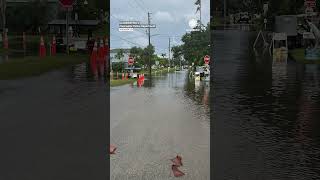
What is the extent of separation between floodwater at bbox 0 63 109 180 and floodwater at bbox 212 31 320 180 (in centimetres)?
168

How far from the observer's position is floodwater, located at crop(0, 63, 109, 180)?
6.91 metres

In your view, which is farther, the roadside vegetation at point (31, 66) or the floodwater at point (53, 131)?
the roadside vegetation at point (31, 66)

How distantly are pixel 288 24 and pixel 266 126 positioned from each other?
2872cm

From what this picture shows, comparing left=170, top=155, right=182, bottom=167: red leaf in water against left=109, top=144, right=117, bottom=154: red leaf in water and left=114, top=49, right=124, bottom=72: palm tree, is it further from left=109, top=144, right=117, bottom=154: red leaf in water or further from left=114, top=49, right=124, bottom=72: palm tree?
left=114, top=49, right=124, bottom=72: palm tree

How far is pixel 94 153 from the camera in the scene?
7.83m

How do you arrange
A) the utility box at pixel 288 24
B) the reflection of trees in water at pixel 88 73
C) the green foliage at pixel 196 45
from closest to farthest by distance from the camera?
the reflection of trees in water at pixel 88 73 < the utility box at pixel 288 24 < the green foliage at pixel 196 45

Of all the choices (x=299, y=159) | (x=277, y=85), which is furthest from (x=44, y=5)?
(x=299, y=159)

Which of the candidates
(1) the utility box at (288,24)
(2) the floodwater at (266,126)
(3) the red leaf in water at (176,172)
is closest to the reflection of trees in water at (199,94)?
(2) the floodwater at (266,126)

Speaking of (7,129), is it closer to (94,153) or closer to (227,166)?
(94,153)

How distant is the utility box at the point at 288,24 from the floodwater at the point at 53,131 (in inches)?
866

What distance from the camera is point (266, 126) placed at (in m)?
9.92

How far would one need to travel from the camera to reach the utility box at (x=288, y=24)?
36344mm

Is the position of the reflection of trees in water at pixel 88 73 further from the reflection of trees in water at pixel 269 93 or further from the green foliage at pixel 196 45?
the green foliage at pixel 196 45

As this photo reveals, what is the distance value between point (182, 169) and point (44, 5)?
137 feet
